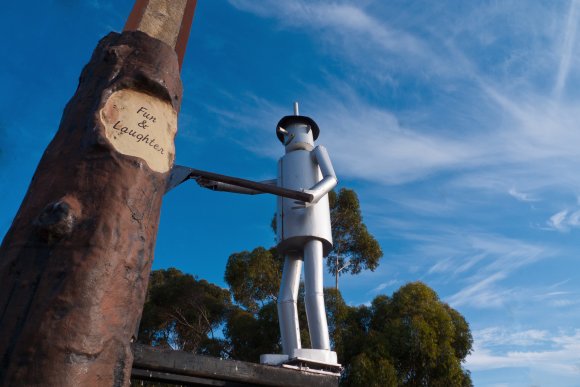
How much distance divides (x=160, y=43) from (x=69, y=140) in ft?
2.10

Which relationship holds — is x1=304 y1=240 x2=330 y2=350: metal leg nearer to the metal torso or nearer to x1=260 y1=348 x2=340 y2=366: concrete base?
the metal torso

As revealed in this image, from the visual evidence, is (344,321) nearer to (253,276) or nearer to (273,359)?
(253,276)

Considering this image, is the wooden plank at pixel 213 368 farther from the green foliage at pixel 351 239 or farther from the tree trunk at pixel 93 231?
the green foliage at pixel 351 239

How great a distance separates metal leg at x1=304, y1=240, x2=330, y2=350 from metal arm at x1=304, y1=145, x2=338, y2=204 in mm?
457

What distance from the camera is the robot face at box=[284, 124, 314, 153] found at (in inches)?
194

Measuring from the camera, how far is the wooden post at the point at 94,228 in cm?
130

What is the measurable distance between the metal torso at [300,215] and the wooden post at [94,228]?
2348mm

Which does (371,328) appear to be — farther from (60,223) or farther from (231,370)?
(60,223)

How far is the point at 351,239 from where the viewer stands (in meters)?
14.5

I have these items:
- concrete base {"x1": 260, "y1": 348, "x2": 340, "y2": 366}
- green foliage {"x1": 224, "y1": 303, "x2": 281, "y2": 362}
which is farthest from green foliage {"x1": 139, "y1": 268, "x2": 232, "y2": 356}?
concrete base {"x1": 260, "y1": 348, "x2": 340, "y2": 366}

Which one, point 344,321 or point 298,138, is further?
point 344,321

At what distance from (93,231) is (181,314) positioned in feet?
48.6

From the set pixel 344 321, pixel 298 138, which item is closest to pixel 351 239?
pixel 344 321

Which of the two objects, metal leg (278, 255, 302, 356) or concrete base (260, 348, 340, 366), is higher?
metal leg (278, 255, 302, 356)
